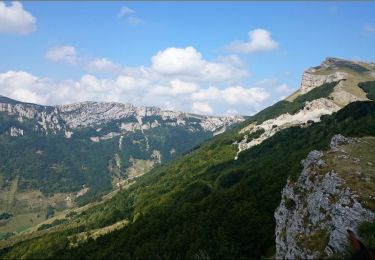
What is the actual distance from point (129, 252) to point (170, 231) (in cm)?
2317

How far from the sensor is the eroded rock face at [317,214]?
45.2m

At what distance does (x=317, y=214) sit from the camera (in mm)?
53125

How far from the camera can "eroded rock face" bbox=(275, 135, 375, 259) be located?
148 feet

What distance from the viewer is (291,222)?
6116 cm

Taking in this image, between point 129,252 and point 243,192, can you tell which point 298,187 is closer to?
point 243,192

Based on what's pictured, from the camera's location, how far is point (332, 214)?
4881 centimetres

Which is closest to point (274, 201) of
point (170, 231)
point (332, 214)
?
point (170, 231)

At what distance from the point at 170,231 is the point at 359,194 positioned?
135 meters

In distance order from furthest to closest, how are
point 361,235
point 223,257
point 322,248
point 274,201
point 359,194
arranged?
1. point 274,201
2. point 223,257
3. point 359,194
4. point 322,248
5. point 361,235

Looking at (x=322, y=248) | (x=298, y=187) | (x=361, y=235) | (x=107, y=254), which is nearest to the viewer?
(x=361, y=235)

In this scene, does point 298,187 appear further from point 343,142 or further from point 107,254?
point 107,254

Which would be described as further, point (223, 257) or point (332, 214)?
point (223, 257)

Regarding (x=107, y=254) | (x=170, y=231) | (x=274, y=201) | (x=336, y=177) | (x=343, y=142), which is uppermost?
(x=343, y=142)

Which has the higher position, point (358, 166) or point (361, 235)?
point (358, 166)
